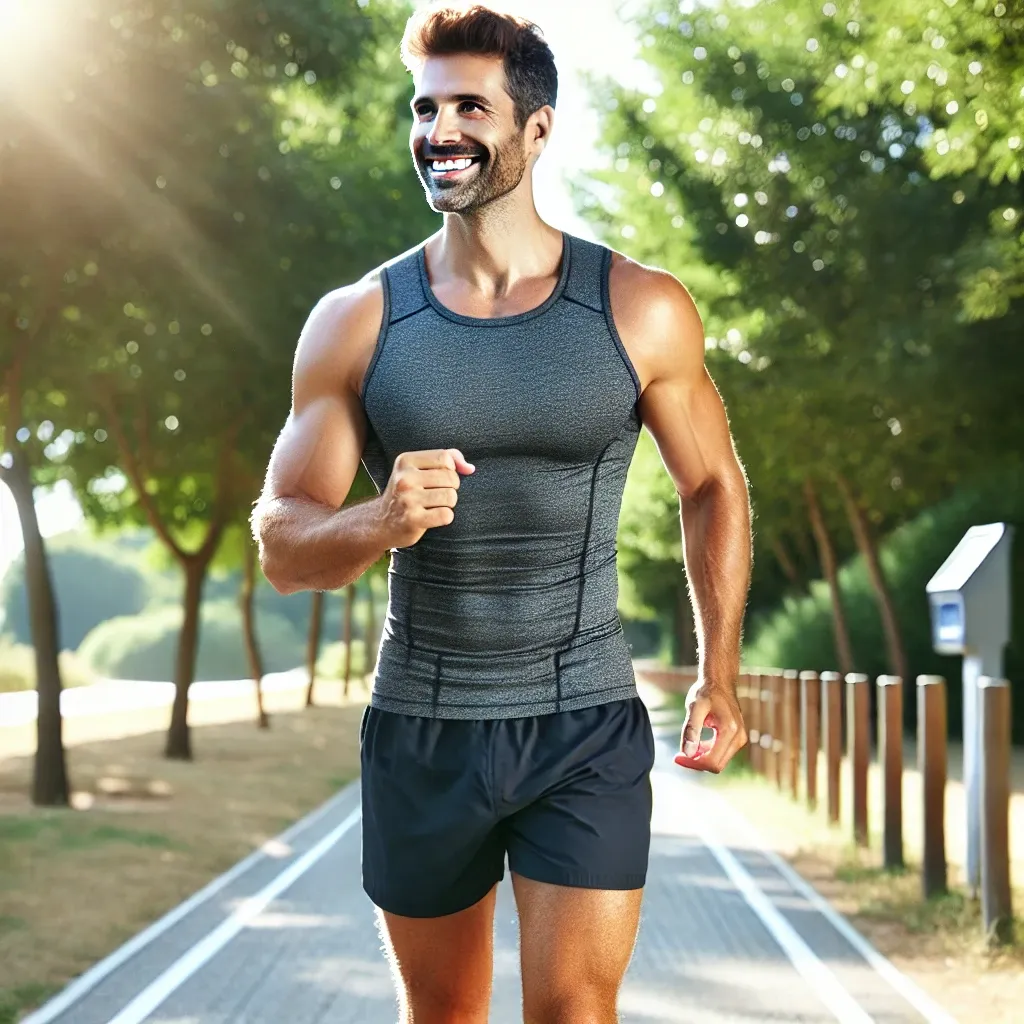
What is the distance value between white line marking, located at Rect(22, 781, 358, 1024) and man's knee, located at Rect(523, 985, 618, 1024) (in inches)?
170

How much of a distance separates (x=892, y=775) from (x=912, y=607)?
68.6ft

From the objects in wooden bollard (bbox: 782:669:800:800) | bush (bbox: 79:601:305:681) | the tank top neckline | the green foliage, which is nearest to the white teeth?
the tank top neckline

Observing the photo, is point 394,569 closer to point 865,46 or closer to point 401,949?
point 401,949

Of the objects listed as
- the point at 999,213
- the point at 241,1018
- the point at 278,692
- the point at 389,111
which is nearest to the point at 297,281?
the point at 389,111

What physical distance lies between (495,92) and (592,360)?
1.72 ft

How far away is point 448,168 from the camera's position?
3.71 metres

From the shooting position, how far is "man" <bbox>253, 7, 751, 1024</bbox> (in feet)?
12.1

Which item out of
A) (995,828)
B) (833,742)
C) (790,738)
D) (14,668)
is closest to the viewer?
(995,828)

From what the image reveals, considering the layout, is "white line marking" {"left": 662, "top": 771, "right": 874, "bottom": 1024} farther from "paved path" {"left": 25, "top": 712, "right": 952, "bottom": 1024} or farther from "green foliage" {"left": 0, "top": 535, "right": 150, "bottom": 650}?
"green foliage" {"left": 0, "top": 535, "right": 150, "bottom": 650}

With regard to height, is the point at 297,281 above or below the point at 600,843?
above

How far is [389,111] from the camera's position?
23.7 m

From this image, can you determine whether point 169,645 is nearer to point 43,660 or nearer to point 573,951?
point 43,660

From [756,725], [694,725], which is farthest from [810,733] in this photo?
[694,725]

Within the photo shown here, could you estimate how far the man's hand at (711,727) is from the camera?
3852 mm
